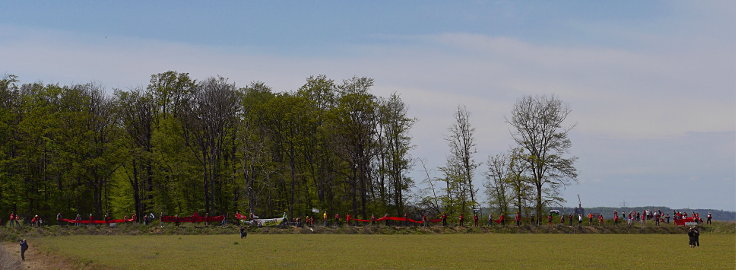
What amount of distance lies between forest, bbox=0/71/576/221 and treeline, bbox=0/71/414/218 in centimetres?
16

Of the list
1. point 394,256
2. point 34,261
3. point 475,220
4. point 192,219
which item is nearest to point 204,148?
point 192,219

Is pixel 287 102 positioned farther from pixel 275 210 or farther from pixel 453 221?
pixel 453 221

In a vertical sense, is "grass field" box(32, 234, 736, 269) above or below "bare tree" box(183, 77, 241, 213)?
below

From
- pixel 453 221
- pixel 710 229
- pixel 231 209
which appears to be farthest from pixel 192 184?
pixel 710 229

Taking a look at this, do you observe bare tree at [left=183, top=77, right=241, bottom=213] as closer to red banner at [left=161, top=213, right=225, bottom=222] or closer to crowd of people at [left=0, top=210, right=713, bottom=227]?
red banner at [left=161, top=213, right=225, bottom=222]

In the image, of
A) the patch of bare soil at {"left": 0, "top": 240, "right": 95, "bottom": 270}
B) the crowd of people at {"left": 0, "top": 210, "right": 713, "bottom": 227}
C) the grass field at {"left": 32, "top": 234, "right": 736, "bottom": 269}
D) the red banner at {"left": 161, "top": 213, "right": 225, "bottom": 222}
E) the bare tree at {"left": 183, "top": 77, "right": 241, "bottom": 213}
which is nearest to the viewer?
the grass field at {"left": 32, "top": 234, "right": 736, "bottom": 269}

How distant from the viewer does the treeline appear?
8900cm

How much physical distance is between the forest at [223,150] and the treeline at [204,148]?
16 centimetres

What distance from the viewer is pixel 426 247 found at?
50312 millimetres

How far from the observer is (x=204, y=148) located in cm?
9006

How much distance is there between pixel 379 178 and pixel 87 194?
38.2 metres

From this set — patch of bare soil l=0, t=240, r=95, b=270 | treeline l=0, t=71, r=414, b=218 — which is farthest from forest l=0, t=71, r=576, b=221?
patch of bare soil l=0, t=240, r=95, b=270

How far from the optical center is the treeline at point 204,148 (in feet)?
292

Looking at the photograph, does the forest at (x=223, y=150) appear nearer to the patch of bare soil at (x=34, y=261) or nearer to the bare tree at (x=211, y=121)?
the bare tree at (x=211, y=121)
